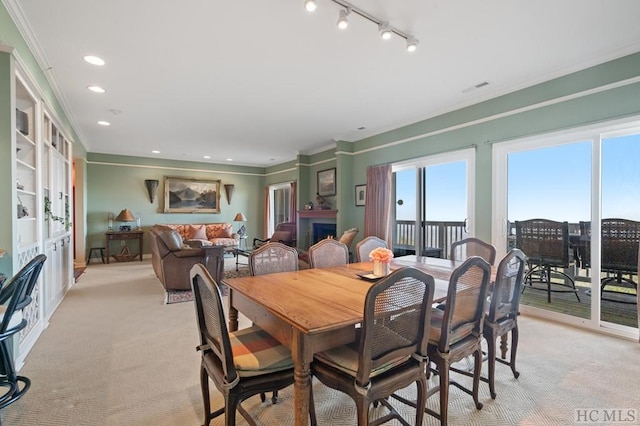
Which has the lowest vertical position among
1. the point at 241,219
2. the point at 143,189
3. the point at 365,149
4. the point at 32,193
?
the point at 241,219

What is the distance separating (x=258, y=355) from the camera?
156 centimetres

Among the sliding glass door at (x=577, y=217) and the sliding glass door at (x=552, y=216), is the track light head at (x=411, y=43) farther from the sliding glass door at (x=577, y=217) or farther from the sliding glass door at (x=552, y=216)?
the sliding glass door at (x=552, y=216)

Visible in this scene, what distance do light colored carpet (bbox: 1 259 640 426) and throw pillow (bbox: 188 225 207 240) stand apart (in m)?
4.22

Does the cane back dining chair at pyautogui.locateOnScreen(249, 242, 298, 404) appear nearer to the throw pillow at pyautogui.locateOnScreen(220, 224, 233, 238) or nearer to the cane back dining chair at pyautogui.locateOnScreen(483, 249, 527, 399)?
the cane back dining chair at pyautogui.locateOnScreen(483, 249, 527, 399)

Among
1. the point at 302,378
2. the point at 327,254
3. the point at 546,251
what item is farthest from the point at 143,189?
the point at 546,251

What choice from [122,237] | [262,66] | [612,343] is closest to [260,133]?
[262,66]

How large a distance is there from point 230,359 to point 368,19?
2.46 meters

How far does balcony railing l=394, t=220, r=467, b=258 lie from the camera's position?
14.7 feet

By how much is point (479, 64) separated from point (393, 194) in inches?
103

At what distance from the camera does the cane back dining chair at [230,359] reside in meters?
1.37

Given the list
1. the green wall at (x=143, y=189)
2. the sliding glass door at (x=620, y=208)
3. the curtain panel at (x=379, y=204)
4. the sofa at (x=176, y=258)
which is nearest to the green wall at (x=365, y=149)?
the green wall at (x=143, y=189)

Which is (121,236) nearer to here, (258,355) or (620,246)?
(258,355)

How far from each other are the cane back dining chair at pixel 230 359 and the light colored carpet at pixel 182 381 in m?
A: 0.49

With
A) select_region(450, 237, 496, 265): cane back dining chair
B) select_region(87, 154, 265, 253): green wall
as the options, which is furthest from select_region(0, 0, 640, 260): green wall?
select_region(450, 237, 496, 265): cane back dining chair
